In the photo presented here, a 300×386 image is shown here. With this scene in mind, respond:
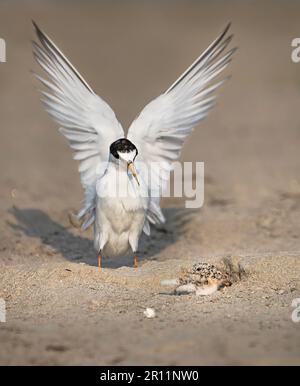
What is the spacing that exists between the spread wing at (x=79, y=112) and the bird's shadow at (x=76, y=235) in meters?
0.76

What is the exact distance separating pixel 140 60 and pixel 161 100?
10620 mm

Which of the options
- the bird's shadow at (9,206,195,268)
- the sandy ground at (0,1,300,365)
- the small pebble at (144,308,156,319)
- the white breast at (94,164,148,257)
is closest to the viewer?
the sandy ground at (0,1,300,365)

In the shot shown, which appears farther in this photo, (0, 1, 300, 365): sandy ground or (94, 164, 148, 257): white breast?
(94, 164, 148, 257): white breast

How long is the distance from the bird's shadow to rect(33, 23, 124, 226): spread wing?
0.76m

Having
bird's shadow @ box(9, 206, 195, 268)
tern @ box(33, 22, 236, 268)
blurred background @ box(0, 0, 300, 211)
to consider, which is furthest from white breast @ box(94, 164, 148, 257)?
blurred background @ box(0, 0, 300, 211)

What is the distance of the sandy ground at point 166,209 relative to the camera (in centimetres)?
409

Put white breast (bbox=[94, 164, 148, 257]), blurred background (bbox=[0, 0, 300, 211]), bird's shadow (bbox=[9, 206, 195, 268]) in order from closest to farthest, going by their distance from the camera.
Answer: white breast (bbox=[94, 164, 148, 257]) → bird's shadow (bbox=[9, 206, 195, 268]) → blurred background (bbox=[0, 0, 300, 211])

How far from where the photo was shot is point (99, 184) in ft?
20.5

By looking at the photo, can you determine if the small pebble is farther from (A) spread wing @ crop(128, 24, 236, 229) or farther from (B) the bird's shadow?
(B) the bird's shadow

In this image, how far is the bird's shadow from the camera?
7.25 m

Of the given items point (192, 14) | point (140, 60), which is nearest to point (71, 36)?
point (140, 60)

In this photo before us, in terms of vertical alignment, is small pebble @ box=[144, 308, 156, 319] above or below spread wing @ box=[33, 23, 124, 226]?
below

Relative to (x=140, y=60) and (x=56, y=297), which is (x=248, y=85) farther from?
(x=56, y=297)

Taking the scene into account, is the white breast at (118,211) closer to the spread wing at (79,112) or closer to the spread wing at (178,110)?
the spread wing at (79,112)
